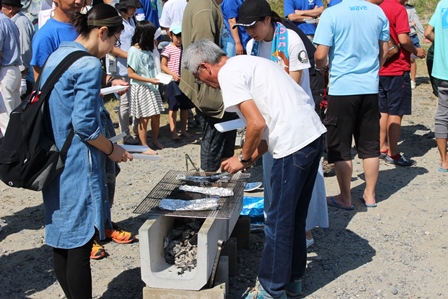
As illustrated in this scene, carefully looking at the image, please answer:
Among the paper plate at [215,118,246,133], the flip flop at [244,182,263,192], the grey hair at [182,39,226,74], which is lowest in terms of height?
the flip flop at [244,182,263,192]

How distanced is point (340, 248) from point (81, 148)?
8.11 ft

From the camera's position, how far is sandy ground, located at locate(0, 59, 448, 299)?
13.9ft

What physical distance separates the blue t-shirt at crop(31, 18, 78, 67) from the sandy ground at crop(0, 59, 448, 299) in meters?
1.63

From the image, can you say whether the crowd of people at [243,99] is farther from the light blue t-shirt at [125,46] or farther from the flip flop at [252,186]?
the flip flop at [252,186]

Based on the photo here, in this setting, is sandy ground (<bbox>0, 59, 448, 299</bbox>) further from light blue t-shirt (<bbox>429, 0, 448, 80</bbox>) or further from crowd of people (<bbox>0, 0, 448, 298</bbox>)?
light blue t-shirt (<bbox>429, 0, 448, 80</bbox>)

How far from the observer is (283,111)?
3482 mm

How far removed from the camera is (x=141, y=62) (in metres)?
7.39

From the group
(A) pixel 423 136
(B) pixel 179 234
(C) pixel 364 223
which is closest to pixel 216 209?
(B) pixel 179 234

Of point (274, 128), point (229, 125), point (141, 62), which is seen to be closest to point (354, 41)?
point (229, 125)

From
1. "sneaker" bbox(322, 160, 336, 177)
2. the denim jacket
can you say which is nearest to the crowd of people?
the denim jacket

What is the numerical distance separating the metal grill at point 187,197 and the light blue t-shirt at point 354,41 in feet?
5.16

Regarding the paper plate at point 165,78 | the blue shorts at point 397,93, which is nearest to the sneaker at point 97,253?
the paper plate at point 165,78

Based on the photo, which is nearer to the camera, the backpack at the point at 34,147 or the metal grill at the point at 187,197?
the backpack at the point at 34,147

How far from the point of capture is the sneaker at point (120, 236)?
4895mm
